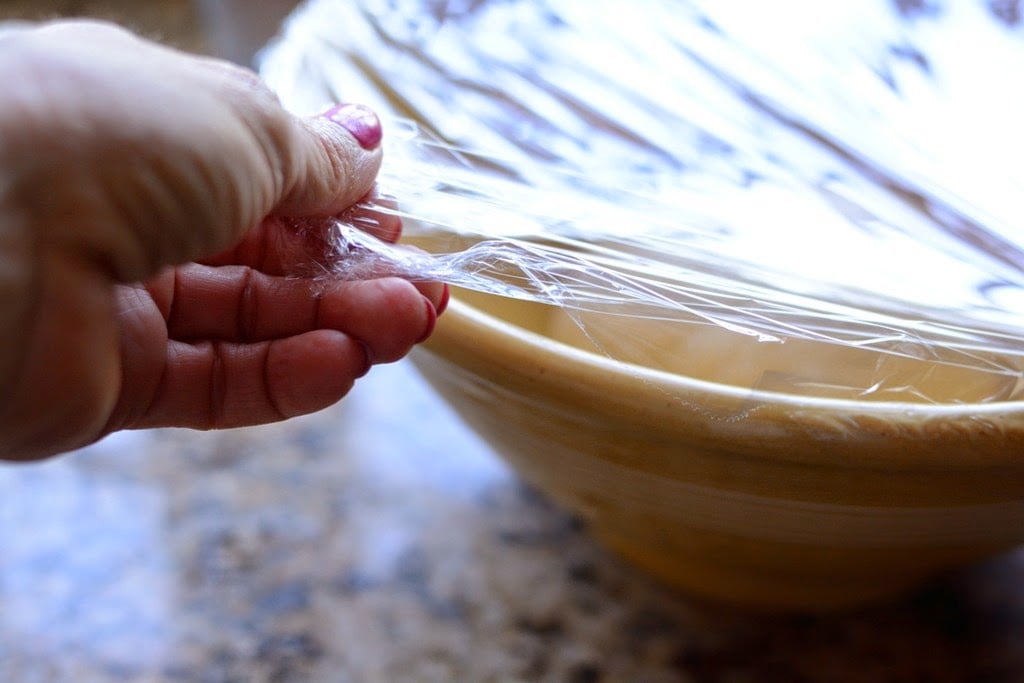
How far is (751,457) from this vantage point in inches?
11.2

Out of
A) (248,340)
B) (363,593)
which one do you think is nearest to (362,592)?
(363,593)

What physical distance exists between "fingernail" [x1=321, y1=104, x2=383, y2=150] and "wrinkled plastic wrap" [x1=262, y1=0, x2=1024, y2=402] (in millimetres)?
28

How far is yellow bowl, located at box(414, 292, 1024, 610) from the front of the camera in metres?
0.27

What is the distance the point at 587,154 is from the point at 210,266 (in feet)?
0.72

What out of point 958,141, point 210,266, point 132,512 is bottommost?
point 132,512

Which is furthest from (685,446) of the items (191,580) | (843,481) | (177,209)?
(191,580)

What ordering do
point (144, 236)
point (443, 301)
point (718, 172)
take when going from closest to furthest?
point (144, 236)
point (443, 301)
point (718, 172)

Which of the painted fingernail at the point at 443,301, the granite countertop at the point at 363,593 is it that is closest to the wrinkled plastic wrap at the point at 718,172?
the painted fingernail at the point at 443,301

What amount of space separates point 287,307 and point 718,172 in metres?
0.24

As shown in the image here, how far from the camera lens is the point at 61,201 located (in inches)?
7.7

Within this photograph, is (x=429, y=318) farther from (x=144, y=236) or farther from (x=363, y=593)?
(x=363, y=593)

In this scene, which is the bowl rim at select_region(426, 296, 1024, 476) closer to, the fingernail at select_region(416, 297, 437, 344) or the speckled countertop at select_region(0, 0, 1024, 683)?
the fingernail at select_region(416, 297, 437, 344)

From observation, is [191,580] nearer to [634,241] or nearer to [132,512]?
[132,512]

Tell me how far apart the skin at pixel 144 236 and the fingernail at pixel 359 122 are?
14 millimetres
